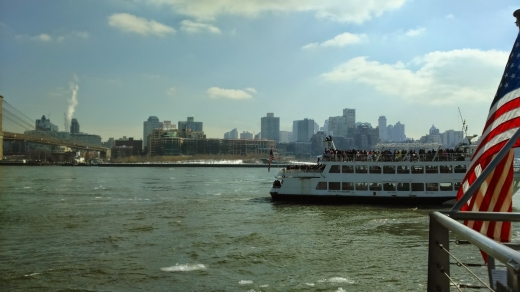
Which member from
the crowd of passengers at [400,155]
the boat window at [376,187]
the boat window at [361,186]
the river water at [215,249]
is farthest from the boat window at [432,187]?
the boat window at [361,186]

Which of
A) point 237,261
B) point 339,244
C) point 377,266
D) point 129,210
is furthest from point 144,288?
A: point 129,210

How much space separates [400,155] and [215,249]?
2367 cm

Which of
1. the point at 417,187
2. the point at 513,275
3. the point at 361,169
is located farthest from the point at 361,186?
the point at 513,275

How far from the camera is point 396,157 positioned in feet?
130

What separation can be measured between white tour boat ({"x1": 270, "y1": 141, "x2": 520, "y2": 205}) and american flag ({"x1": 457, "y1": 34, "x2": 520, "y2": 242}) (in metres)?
33.2

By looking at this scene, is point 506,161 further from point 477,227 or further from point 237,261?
point 237,261

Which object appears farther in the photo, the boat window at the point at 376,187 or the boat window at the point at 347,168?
the boat window at the point at 347,168

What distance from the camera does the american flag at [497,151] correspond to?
5.93 m

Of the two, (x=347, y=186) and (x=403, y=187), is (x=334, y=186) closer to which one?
(x=347, y=186)

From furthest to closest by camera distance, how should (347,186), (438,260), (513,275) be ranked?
(347,186) → (438,260) → (513,275)

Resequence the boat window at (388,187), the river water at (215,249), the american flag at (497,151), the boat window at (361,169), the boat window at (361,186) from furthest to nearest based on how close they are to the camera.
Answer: the boat window at (361,169) → the boat window at (361,186) → the boat window at (388,187) → the river water at (215,249) → the american flag at (497,151)

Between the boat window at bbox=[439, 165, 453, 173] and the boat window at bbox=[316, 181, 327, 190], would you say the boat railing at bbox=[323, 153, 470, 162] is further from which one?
the boat window at bbox=[316, 181, 327, 190]

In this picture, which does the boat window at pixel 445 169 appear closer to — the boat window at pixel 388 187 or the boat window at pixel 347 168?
the boat window at pixel 388 187

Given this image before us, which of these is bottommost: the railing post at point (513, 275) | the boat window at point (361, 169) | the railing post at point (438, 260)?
the boat window at point (361, 169)
